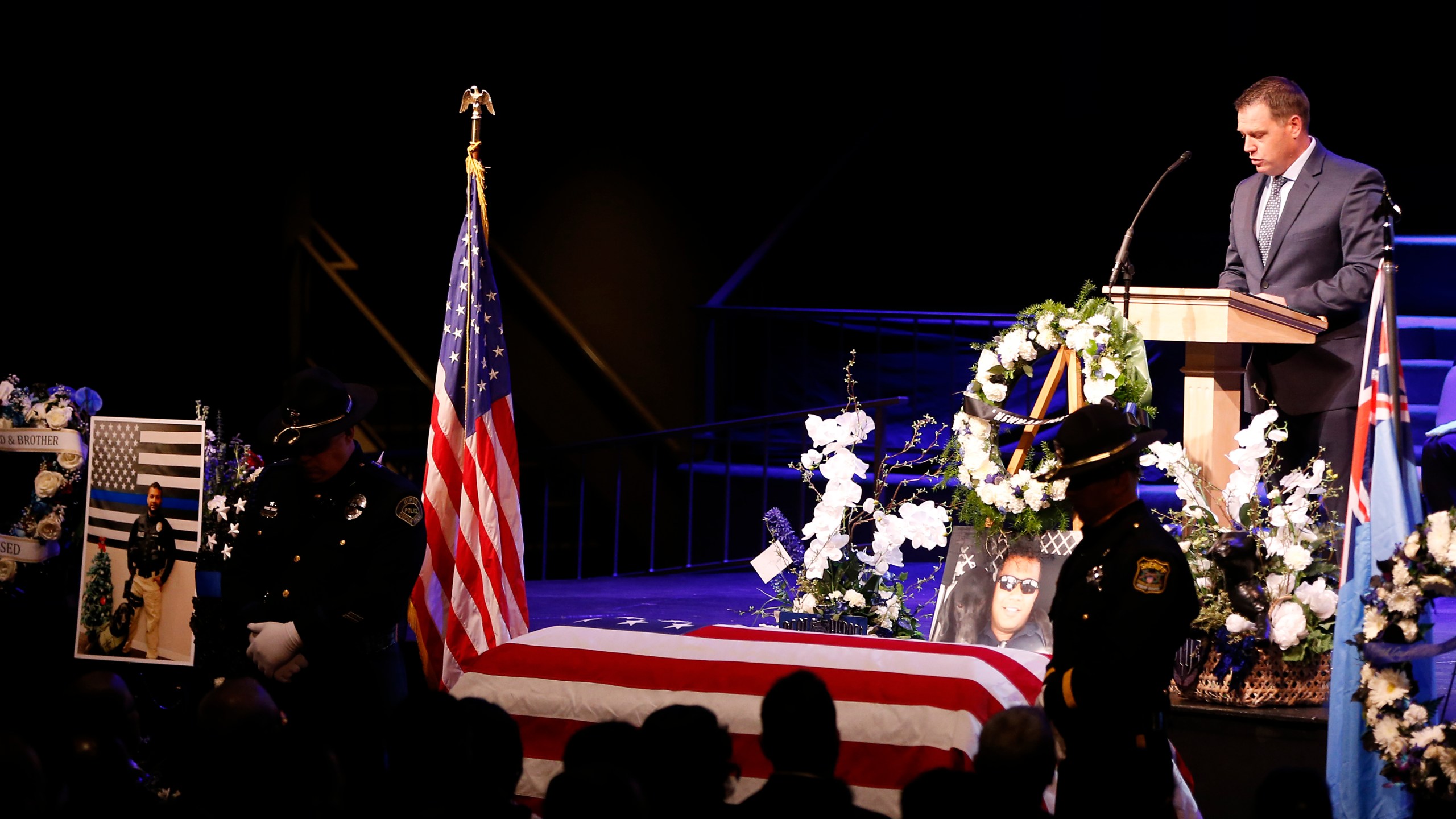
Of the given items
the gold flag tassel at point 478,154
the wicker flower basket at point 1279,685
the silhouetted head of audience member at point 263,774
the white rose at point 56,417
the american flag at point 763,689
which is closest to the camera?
the silhouetted head of audience member at point 263,774

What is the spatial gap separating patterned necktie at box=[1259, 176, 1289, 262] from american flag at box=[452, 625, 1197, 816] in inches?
58.9

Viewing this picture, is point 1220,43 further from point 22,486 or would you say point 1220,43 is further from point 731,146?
point 22,486

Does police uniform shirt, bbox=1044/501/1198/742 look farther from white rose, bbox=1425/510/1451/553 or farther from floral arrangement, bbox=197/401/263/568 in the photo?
floral arrangement, bbox=197/401/263/568

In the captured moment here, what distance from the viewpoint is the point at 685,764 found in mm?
2580

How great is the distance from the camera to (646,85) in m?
9.82

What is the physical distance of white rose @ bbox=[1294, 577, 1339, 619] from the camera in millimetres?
4066

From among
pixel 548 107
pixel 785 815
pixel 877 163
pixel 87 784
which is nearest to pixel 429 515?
pixel 87 784

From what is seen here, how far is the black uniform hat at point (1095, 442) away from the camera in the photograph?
3242 mm

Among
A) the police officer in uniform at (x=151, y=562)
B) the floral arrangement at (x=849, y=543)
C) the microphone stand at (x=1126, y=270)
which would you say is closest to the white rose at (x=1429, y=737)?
the microphone stand at (x=1126, y=270)

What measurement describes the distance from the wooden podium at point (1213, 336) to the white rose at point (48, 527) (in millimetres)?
3526

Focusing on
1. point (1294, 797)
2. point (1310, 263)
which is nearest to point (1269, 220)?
point (1310, 263)

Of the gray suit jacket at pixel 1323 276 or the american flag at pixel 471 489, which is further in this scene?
the american flag at pixel 471 489

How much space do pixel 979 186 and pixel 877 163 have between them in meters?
0.76

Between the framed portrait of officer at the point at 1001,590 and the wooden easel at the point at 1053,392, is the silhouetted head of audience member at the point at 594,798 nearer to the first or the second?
the framed portrait of officer at the point at 1001,590
